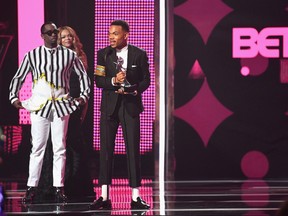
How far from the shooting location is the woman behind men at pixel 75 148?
23.0 ft

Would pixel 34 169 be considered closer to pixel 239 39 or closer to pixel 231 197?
pixel 231 197

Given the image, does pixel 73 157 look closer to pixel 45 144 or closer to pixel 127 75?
pixel 45 144

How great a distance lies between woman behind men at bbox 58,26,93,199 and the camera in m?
7.01

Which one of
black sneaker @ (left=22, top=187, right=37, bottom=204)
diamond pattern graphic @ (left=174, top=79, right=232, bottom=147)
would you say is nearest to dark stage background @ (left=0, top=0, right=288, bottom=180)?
diamond pattern graphic @ (left=174, top=79, right=232, bottom=147)

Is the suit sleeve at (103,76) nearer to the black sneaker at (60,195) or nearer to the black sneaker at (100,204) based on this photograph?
the black sneaker at (100,204)

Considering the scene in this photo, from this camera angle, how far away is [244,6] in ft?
28.0

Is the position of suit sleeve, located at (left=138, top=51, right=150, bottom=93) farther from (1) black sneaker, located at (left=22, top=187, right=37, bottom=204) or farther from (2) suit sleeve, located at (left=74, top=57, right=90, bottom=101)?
(1) black sneaker, located at (left=22, top=187, right=37, bottom=204)

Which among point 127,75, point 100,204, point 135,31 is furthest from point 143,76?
point 135,31

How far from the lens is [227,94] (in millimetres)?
8625

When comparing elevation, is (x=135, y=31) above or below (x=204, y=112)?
above

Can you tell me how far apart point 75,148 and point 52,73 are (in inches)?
34.7

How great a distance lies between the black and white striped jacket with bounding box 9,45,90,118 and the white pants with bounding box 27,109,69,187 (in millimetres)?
70

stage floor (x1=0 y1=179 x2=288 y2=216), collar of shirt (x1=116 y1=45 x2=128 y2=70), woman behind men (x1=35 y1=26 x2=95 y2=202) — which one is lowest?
stage floor (x1=0 y1=179 x2=288 y2=216)

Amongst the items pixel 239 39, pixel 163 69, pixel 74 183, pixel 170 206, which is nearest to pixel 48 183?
pixel 74 183
